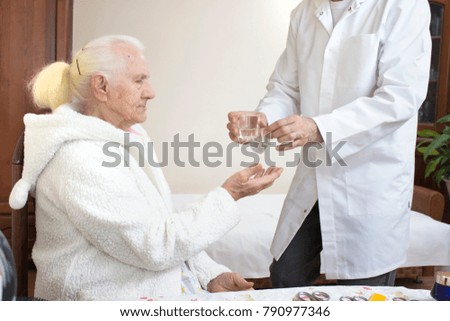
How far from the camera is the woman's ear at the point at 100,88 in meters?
1.22

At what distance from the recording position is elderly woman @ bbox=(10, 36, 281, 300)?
1093mm

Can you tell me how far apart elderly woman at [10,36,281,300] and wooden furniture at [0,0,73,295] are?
908 mm

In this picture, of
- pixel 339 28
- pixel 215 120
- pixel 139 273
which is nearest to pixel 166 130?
pixel 215 120

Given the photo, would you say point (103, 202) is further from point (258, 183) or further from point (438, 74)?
point (438, 74)

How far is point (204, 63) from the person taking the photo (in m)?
2.34

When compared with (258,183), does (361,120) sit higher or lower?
higher

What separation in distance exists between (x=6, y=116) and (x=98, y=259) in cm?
115

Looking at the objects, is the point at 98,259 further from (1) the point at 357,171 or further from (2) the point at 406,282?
(2) the point at 406,282

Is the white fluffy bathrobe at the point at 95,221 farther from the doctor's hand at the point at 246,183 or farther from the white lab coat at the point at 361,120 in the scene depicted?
the white lab coat at the point at 361,120

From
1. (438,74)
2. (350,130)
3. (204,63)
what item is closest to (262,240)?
(204,63)

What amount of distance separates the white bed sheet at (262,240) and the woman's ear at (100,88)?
97 centimetres

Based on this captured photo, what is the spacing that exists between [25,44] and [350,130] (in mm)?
1261

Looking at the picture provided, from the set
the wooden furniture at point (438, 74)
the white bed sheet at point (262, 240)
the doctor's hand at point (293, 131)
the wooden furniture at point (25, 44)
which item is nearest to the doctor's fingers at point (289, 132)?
the doctor's hand at point (293, 131)

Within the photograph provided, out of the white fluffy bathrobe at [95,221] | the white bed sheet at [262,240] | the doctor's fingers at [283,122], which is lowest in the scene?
the white bed sheet at [262,240]
